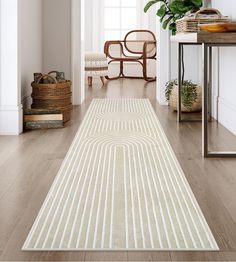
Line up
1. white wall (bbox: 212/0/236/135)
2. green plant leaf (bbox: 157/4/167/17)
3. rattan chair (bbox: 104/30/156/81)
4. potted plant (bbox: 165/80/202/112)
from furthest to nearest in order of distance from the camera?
rattan chair (bbox: 104/30/156/81)
green plant leaf (bbox: 157/4/167/17)
potted plant (bbox: 165/80/202/112)
white wall (bbox: 212/0/236/135)

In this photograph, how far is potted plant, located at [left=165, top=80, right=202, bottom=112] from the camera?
494cm

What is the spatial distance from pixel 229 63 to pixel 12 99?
155 centimetres

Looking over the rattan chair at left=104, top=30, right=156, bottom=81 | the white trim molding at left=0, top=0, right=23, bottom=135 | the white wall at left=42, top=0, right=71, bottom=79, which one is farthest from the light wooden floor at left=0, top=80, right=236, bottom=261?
the rattan chair at left=104, top=30, right=156, bottom=81

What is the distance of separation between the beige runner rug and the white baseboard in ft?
1.74

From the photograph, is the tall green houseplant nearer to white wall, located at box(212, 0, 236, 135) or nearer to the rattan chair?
white wall, located at box(212, 0, 236, 135)

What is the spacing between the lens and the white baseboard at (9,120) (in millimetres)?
3953

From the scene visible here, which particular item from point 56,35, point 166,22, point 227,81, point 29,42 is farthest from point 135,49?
point 227,81

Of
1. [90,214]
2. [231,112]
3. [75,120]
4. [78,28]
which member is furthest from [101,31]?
[90,214]

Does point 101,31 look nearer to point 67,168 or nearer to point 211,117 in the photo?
point 211,117

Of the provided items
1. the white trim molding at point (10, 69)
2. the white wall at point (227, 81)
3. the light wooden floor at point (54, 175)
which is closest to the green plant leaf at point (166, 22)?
the white wall at point (227, 81)

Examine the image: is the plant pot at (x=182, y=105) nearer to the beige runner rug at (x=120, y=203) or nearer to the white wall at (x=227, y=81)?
the white wall at (x=227, y=81)

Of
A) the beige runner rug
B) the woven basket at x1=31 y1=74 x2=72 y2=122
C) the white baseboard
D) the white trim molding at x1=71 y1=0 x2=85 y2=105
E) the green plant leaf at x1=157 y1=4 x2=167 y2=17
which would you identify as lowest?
the beige runner rug

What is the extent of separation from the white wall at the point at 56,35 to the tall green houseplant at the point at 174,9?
37.2 inches

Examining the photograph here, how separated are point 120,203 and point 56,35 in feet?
12.5
